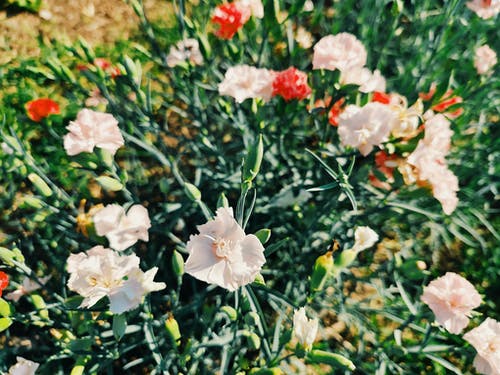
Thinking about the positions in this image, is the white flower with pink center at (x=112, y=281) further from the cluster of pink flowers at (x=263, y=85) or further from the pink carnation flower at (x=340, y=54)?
the pink carnation flower at (x=340, y=54)

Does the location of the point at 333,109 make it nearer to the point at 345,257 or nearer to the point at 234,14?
the point at 234,14

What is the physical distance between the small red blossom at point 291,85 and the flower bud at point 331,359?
0.70 m

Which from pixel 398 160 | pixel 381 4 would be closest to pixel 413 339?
pixel 398 160

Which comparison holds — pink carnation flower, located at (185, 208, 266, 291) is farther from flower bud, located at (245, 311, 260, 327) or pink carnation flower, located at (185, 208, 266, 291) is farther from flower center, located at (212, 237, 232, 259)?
flower bud, located at (245, 311, 260, 327)

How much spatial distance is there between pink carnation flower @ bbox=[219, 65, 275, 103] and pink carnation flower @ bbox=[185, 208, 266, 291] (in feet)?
1.67

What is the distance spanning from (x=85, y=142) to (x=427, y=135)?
0.86 metres

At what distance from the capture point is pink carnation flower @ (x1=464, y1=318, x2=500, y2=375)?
37.9 inches

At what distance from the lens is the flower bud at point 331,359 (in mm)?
848

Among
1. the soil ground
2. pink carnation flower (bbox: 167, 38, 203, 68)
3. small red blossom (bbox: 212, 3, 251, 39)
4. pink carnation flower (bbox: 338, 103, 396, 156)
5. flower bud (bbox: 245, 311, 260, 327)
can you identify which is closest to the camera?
flower bud (bbox: 245, 311, 260, 327)

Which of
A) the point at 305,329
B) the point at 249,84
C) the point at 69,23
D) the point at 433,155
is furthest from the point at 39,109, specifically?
the point at 69,23

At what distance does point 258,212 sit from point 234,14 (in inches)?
26.0

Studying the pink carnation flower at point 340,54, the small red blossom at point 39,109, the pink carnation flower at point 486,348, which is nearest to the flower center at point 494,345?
the pink carnation flower at point 486,348

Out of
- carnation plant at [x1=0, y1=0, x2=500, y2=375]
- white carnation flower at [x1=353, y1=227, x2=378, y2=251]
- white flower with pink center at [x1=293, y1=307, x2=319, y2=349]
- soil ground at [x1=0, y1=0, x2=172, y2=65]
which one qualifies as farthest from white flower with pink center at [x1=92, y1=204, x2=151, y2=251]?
soil ground at [x1=0, y1=0, x2=172, y2=65]

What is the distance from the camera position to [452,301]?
100 cm
